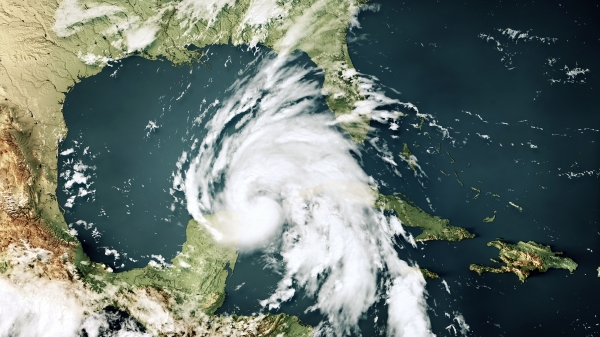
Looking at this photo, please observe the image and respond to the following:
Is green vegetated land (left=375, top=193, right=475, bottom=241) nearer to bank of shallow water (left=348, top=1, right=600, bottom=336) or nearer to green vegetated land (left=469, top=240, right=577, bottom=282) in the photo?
bank of shallow water (left=348, top=1, right=600, bottom=336)

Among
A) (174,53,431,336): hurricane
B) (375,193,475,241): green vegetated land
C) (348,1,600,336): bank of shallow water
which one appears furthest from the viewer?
(174,53,431,336): hurricane

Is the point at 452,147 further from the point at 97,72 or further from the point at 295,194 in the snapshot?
the point at 97,72

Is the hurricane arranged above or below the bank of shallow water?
below

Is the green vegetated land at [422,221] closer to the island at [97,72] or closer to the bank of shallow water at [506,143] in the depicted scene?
Result: the bank of shallow water at [506,143]

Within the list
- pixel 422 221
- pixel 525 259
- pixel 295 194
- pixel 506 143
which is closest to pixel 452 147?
pixel 506 143

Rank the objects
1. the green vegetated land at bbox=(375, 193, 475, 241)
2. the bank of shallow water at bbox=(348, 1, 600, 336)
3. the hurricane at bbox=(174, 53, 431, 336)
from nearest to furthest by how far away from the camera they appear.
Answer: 1. the bank of shallow water at bbox=(348, 1, 600, 336)
2. the green vegetated land at bbox=(375, 193, 475, 241)
3. the hurricane at bbox=(174, 53, 431, 336)

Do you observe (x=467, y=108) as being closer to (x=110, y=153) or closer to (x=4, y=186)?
(x=110, y=153)

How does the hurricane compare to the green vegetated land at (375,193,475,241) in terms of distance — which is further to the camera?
the hurricane

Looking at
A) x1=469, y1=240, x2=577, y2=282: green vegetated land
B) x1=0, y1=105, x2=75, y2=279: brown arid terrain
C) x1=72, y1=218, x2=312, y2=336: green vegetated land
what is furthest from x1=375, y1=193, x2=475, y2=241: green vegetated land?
x1=0, y1=105, x2=75, y2=279: brown arid terrain
